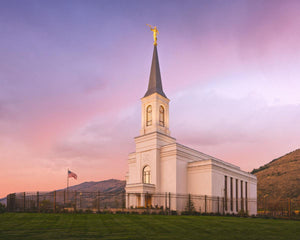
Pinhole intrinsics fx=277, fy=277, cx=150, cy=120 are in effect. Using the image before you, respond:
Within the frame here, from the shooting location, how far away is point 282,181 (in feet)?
264

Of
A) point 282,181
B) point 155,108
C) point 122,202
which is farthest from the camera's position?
point 282,181

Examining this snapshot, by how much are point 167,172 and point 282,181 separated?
2285 inches

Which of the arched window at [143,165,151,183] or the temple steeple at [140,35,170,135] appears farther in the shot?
the temple steeple at [140,35,170,135]

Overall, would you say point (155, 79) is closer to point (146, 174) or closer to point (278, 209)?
point (146, 174)

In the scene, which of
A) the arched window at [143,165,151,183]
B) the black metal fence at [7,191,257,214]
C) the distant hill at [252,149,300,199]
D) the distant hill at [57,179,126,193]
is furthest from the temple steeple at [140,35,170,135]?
the distant hill at [57,179,126,193]

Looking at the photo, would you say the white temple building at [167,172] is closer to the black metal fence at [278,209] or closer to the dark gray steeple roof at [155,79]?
the dark gray steeple roof at [155,79]

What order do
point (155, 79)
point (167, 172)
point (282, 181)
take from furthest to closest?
point (282, 181)
point (155, 79)
point (167, 172)

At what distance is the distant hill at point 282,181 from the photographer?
7262 cm

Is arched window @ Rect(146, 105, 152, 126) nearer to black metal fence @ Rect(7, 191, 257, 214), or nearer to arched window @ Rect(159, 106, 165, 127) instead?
arched window @ Rect(159, 106, 165, 127)

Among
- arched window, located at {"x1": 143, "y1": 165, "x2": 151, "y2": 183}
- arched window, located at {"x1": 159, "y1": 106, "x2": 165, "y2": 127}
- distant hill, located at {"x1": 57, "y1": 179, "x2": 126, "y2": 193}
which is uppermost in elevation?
Answer: arched window, located at {"x1": 159, "y1": 106, "x2": 165, "y2": 127}

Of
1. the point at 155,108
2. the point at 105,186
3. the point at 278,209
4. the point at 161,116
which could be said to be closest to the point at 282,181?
the point at 278,209

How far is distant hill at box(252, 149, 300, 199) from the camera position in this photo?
238 feet

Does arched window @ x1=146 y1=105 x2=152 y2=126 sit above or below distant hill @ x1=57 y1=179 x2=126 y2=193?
above

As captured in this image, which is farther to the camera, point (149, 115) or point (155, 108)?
point (149, 115)
